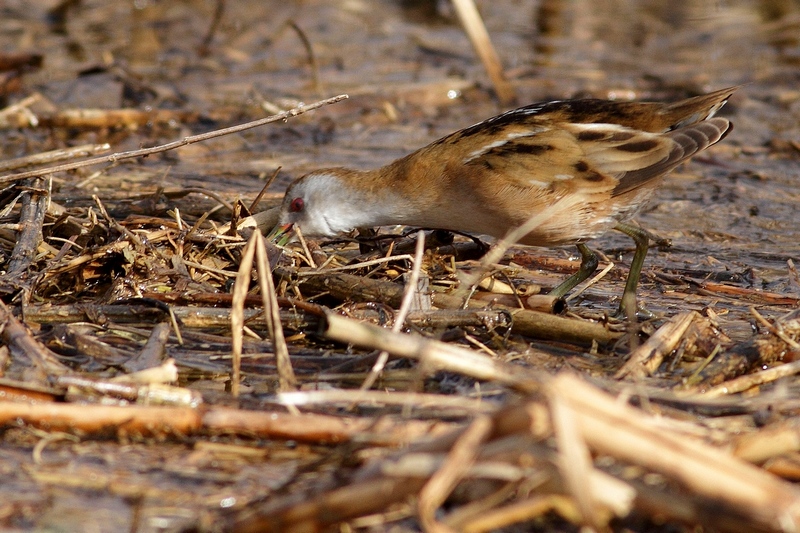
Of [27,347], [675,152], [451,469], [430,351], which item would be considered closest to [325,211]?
[675,152]

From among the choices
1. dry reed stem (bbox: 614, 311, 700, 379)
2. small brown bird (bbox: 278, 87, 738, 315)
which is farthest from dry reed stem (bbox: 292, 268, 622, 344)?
small brown bird (bbox: 278, 87, 738, 315)

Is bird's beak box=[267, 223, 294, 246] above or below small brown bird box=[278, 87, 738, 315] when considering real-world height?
below

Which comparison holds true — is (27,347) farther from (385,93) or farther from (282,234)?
(385,93)

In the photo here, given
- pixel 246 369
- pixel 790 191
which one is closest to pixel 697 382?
pixel 246 369

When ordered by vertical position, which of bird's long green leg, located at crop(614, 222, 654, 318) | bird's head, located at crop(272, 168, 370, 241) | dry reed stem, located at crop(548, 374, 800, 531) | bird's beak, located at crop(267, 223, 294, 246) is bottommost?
bird's beak, located at crop(267, 223, 294, 246)

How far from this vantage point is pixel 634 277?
4930 millimetres

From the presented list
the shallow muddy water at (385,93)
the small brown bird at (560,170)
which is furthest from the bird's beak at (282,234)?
the small brown bird at (560,170)

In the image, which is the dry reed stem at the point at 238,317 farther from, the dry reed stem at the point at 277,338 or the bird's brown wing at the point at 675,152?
the bird's brown wing at the point at 675,152

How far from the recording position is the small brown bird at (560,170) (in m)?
4.79

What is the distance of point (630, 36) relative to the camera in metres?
11.1

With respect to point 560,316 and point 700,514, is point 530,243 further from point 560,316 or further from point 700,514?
point 700,514

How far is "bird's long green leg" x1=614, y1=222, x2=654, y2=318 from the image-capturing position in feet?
15.4

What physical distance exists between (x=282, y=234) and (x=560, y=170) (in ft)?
5.13

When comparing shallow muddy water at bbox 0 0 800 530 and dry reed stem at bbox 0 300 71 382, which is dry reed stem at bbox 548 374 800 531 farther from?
dry reed stem at bbox 0 300 71 382
